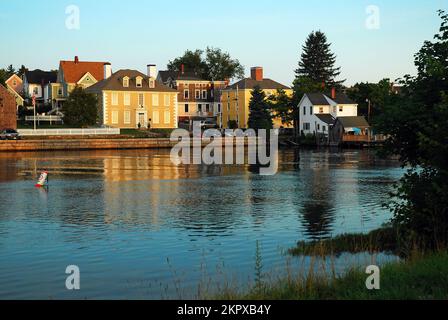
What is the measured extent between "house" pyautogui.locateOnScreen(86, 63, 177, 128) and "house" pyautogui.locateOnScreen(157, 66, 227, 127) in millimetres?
13000

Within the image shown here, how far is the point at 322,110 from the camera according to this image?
10856 centimetres

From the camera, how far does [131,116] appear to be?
361ft

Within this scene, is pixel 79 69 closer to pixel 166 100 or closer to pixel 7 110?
pixel 166 100

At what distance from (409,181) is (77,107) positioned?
8328 cm

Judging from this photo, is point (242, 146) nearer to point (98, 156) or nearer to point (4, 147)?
point (98, 156)

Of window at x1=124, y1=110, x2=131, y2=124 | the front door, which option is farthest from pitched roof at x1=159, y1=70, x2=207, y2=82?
window at x1=124, y1=110, x2=131, y2=124

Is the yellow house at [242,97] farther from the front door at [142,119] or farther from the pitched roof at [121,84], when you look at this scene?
the front door at [142,119]

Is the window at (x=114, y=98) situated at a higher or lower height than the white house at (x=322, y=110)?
higher

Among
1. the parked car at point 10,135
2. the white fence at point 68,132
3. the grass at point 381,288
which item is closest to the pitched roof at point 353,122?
the white fence at point 68,132

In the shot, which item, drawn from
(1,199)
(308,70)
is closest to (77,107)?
(1,199)

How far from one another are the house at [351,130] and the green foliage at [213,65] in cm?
6282

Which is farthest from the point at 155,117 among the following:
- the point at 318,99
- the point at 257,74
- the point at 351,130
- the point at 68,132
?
the point at 351,130

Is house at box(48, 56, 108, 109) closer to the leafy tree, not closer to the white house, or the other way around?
the white house

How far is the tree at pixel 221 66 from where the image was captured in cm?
16212
